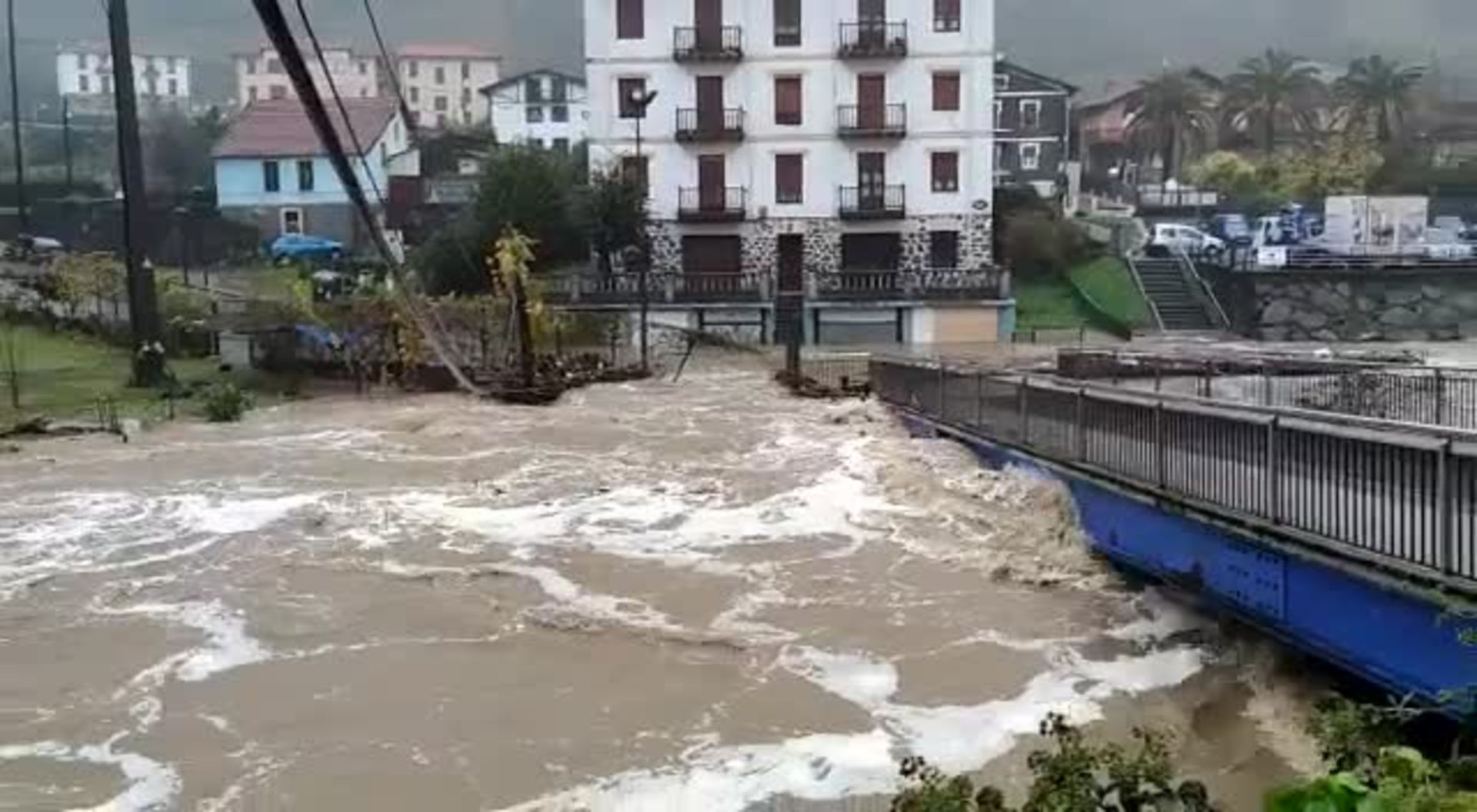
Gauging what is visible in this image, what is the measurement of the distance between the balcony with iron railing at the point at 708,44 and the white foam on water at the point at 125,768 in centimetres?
4534

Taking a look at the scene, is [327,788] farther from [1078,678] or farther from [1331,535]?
[1331,535]

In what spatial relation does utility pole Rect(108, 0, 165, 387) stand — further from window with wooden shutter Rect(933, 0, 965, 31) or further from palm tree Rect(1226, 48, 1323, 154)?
palm tree Rect(1226, 48, 1323, 154)

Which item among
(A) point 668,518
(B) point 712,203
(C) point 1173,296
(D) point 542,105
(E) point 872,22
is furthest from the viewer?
(D) point 542,105

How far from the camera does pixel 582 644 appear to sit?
1447cm

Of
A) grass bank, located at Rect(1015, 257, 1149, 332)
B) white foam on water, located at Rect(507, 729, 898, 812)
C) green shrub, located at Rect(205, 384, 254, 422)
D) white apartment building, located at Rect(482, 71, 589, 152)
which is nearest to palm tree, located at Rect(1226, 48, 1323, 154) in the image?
grass bank, located at Rect(1015, 257, 1149, 332)

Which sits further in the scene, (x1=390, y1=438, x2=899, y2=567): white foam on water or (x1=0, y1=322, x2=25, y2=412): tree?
(x1=0, y1=322, x2=25, y2=412): tree

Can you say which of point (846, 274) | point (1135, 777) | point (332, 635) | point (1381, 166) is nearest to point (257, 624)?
point (332, 635)

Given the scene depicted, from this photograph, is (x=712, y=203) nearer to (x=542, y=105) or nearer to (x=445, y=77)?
(x=542, y=105)

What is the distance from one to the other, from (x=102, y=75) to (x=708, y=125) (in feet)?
470

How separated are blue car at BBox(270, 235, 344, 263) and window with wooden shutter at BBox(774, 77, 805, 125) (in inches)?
810

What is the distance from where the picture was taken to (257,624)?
1556 centimetres

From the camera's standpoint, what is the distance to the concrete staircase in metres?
54.6

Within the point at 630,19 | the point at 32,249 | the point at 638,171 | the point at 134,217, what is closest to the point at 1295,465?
the point at 134,217

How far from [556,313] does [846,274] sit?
12549mm
